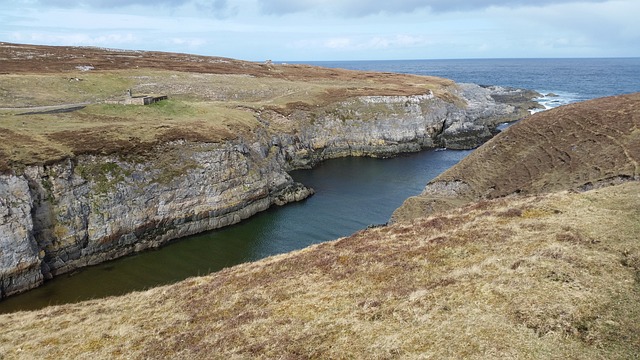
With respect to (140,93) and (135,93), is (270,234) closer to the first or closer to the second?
(140,93)

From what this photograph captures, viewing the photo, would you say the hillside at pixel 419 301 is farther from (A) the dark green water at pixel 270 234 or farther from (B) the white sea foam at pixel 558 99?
(B) the white sea foam at pixel 558 99

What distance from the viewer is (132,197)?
5072cm

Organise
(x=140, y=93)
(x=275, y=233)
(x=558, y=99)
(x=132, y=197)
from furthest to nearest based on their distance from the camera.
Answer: (x=558, y=99), (x=140, y=93), (x=275, y=233), (x=132, y=197)

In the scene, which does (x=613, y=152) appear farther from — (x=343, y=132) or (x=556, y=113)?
(x=343, y=132)

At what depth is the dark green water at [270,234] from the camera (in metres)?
42.4

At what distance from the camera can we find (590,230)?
81.9ft

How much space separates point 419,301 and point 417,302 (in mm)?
114

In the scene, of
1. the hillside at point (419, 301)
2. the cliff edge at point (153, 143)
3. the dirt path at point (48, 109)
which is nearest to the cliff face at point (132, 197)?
the cliff edge at point (153, 143)

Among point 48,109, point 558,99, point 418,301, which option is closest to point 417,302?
point 418,301

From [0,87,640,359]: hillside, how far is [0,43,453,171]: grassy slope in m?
27.1

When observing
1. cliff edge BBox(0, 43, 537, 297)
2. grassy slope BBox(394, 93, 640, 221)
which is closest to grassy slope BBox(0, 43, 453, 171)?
cliff edge BBox(0, 43, 537, 297)

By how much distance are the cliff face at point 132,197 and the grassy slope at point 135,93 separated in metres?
2.24

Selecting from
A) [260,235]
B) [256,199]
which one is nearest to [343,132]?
[256,199]

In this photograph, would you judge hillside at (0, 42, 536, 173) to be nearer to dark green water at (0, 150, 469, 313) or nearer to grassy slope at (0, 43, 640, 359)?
dark green water at (0, 150, 469, 313)
